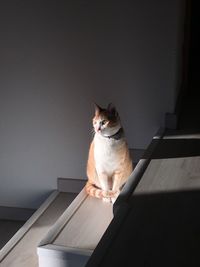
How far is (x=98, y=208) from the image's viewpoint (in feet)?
6.37

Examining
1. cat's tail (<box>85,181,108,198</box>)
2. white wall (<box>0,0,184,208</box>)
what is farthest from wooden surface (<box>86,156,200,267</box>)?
white wall (<box>0,0,184,208</box>)

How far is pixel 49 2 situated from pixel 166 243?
61.3 inches

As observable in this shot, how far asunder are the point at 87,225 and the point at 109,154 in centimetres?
36

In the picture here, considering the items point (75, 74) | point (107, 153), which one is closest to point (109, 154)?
point (107, 153)

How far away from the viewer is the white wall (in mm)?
2102

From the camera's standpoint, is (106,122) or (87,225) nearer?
(87,225)

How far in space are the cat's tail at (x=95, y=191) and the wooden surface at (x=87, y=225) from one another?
0.08ft

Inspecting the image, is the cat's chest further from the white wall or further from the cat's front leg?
the white wall

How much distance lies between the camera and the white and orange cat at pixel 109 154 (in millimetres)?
1898

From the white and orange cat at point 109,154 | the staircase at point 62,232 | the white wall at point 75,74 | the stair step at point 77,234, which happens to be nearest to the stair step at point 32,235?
the staircase at point 62,232

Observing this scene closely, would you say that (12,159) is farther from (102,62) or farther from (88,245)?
(88,245)

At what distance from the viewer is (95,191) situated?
6.68 feet

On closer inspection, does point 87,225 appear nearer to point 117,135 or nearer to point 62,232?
point 62,232

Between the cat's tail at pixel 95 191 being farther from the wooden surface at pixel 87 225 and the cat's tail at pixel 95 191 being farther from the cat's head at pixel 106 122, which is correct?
the cat's head at pixel 106 122
